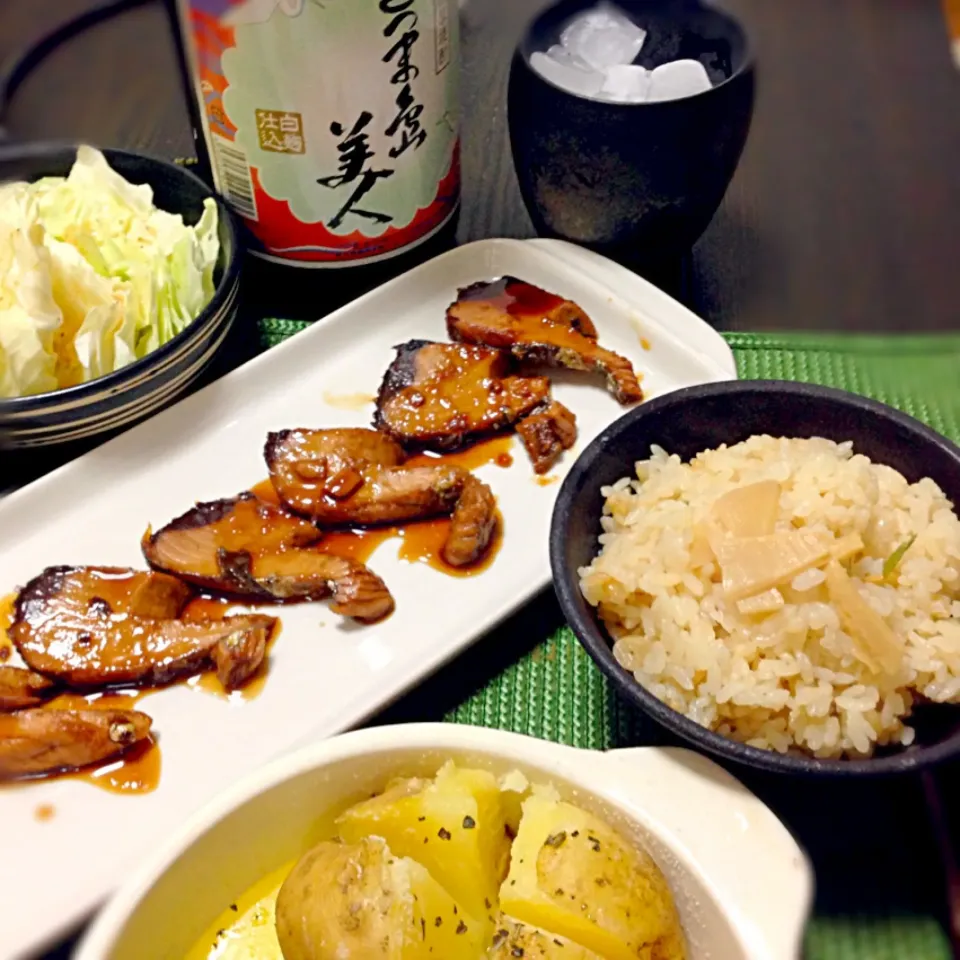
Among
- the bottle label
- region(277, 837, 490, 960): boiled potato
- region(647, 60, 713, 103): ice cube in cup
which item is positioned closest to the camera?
region(277, 837, 490, 960): boiled potato

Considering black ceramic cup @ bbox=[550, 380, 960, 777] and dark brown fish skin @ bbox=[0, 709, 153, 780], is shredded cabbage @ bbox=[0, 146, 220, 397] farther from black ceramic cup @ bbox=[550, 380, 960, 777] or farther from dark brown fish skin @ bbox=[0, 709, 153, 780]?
black ceramic cup @ bbox=[550, 380, 960, 777]

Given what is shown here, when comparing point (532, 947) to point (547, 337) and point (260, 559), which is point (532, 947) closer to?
point (260, 559)

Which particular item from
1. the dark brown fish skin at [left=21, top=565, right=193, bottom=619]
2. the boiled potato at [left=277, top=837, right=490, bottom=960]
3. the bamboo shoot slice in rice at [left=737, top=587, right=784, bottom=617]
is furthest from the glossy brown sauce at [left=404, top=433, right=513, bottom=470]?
the boiled potato at [left=277, top=837, right=490, bottom=960]

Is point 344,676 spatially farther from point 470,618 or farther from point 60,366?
point 60,366

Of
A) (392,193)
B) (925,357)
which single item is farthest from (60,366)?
(925,357)

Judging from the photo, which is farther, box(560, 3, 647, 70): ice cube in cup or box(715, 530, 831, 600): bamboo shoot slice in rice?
box(560, 3, 647, 70): ice cube in cup

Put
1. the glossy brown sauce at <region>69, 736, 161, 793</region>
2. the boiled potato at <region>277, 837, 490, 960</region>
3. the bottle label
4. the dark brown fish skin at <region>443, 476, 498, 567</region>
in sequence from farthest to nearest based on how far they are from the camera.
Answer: the bottle label
the dark brown fish skin at <region>443, 476, 498, 567</region>
the glossy brown sauce at <region>69, 736, 161, 793</region>
the boiled potato at <region>277, 837, 490, 960</region>
